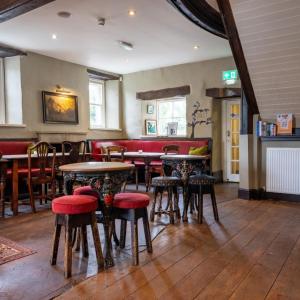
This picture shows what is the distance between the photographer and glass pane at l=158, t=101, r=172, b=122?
7.68 m

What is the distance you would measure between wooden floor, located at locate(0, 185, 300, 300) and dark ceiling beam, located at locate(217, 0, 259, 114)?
78.6 inches

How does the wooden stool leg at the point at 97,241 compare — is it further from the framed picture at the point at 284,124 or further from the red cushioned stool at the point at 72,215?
the framed picture at the point at 284,124

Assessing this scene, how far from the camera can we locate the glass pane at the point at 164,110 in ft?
25.2

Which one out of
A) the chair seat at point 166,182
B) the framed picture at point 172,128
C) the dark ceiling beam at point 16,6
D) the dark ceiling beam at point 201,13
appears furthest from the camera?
the framed picture at point 172,128

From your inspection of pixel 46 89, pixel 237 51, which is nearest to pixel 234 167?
pixel 237 51

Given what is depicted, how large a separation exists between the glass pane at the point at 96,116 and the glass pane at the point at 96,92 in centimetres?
15

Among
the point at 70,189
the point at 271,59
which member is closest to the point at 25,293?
the point at 70,189

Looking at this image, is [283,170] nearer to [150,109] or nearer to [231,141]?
[231,141]

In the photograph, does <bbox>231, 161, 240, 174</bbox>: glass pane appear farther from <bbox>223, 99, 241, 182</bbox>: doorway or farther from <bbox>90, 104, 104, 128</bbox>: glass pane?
<bbox>90, 104, 104, 128</bbox>: glass pane

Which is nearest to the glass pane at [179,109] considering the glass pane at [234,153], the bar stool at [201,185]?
the glass pane at [234,153]

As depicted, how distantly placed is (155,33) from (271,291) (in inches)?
170

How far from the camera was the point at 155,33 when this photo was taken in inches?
201

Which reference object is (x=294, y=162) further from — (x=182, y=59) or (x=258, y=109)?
(x=182, y=59)

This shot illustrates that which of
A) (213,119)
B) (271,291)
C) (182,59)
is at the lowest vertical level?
(271,291)
